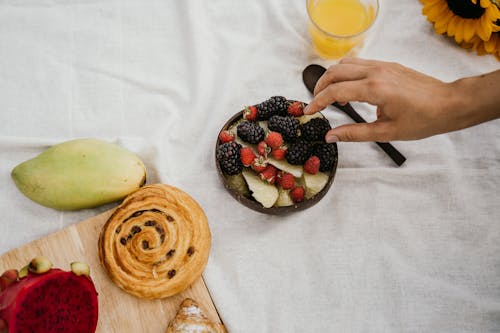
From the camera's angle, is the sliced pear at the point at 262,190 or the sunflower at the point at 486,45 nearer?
the sliced pear at the point at 262,190

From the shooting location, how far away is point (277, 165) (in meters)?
1.19

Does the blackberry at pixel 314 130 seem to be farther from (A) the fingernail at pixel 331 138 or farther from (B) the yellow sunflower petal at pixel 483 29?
(B) the yellow sunflower petal at pixel 483 29

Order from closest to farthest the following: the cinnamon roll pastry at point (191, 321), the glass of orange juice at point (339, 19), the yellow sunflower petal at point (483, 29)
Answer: the cinnamon roll pastry at point (191, 321), the yellow sunflower petal at point (483, 29), the glass of orange juice at point (339, 19)

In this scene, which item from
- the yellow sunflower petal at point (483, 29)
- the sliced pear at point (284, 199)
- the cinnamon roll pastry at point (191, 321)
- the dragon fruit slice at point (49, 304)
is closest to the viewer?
the dragon fruit slice at point (49, 304)

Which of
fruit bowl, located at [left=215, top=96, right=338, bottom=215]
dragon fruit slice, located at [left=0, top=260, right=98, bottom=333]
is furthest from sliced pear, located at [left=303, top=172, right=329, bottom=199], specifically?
dragon fruit slice, located at [left=0, top=260, right=98, bottom=333]

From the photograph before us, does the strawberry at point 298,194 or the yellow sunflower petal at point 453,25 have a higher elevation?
the yellow sunflower petal at point 453,25

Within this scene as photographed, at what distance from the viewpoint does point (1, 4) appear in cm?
150

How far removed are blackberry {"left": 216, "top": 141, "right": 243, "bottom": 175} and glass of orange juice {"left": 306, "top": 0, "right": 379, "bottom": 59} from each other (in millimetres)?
472

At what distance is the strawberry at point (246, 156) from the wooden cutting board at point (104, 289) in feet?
1.09

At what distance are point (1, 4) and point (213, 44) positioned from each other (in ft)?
2.33

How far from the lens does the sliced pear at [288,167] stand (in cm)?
119

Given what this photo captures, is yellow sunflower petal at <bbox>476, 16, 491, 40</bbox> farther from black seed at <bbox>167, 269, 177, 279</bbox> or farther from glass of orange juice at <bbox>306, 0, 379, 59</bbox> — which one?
black seed at <bbox>167, 269, 177, 279</bbox>

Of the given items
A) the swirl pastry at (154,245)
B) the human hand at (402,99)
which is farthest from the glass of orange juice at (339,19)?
the swirl pastry at (154,245)

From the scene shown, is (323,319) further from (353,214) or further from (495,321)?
(495,321)
